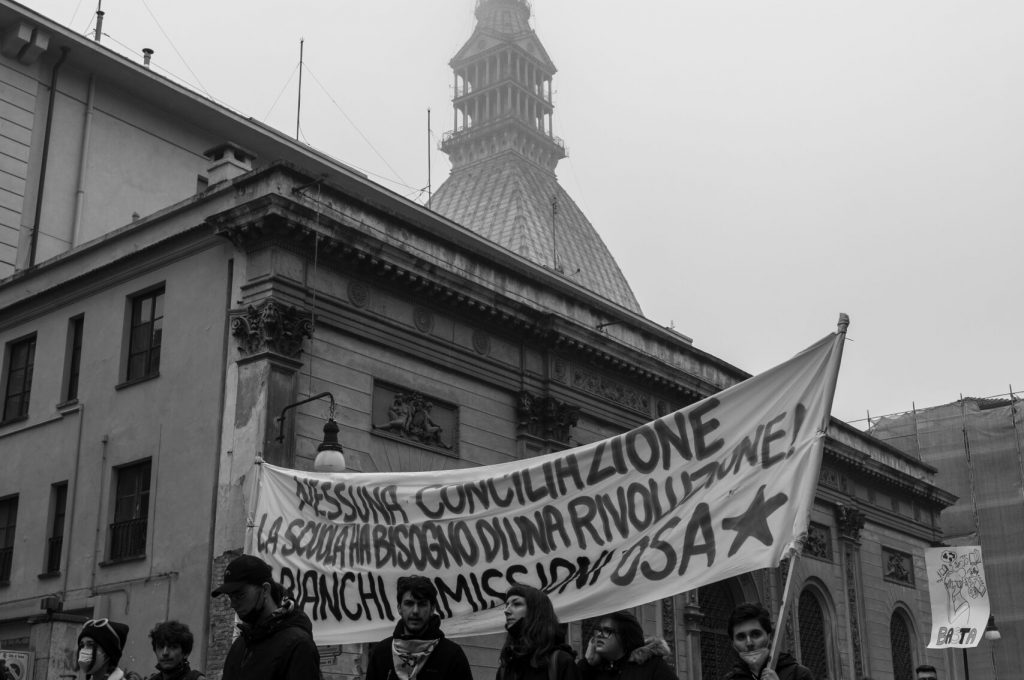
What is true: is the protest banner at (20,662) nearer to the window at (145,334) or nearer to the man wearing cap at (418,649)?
the window at (145,334)

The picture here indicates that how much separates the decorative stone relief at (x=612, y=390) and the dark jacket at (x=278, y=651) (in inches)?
870

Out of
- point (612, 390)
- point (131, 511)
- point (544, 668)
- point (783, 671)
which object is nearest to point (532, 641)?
point (544, 668)

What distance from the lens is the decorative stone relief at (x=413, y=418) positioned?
2333 cm

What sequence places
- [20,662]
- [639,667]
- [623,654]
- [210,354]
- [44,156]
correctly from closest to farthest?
[639,667], [623,654], [20,662], [210,354], [44,156]

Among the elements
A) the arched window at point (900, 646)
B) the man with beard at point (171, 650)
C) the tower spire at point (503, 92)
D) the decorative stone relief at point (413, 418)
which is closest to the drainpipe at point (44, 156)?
the decorative stone relief at point (413, 418)

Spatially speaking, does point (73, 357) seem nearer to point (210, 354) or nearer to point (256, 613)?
point (210, 354)

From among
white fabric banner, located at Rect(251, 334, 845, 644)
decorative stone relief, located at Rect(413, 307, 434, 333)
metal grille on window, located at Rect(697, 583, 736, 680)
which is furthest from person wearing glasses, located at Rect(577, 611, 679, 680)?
metal grille on window, located at Rect(697, 583, 736, 680)

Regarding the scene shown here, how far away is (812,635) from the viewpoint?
124ft

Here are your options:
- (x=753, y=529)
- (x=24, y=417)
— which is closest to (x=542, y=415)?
(x=24, y=417)

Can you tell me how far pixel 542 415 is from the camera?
2695 centimetres

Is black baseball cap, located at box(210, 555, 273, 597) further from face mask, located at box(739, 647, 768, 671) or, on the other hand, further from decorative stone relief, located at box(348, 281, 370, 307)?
decorative stone relief, located at box(348, 281, 370, 307)

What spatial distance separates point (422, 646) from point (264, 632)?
158cm

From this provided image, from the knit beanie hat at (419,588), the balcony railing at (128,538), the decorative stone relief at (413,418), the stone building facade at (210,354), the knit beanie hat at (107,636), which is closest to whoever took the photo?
the knit beanie hat at (419,588)

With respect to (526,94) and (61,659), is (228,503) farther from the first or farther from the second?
(526,94)
